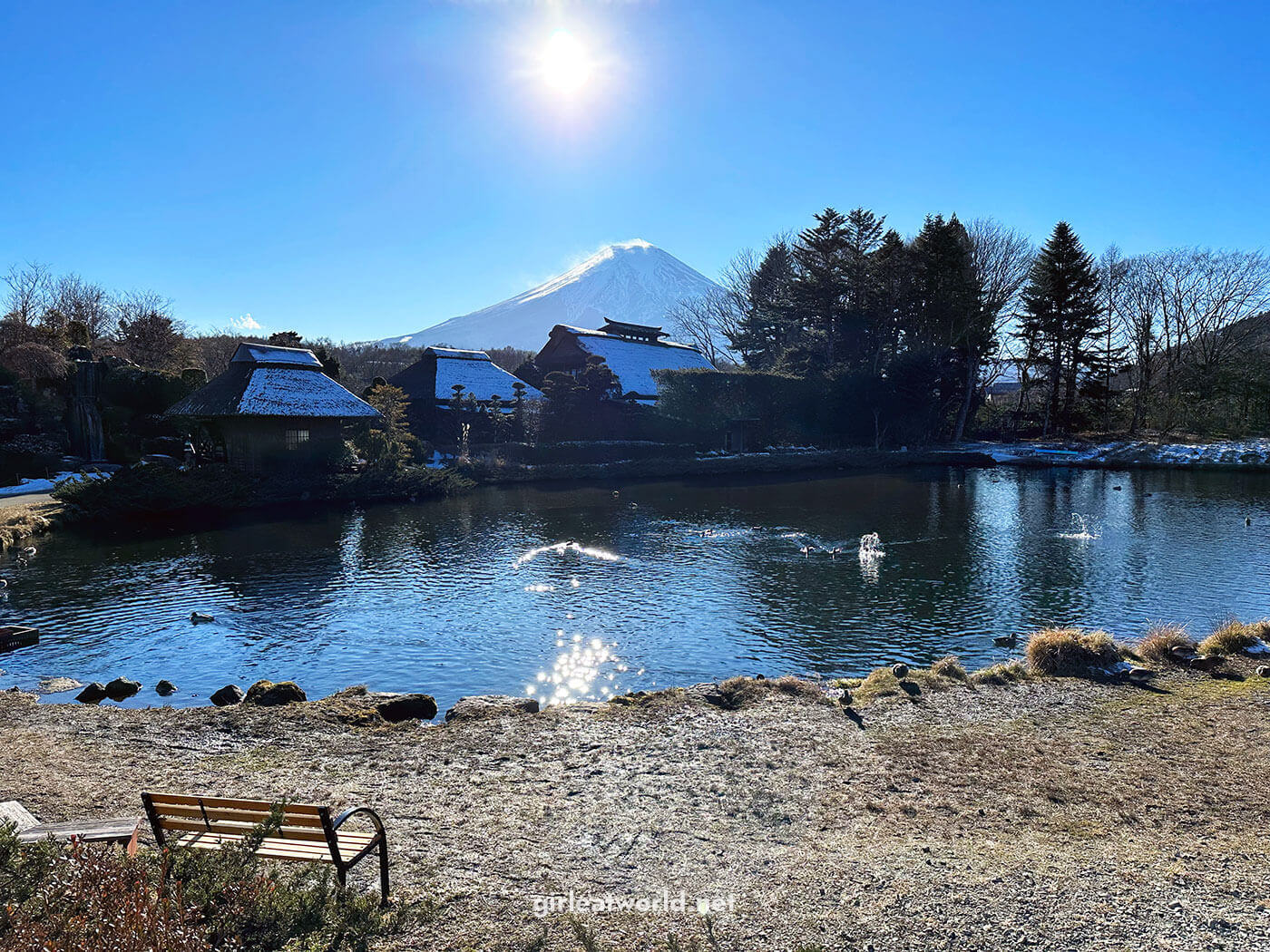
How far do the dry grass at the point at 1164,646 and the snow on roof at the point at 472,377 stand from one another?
1465 inches

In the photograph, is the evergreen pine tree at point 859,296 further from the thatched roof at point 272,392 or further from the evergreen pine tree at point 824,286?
the thatched roof at point 272,392

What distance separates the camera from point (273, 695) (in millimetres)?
A: 11031

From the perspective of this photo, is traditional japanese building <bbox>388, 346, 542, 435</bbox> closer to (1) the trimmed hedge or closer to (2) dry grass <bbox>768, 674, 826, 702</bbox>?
(1) the trimmed hedge

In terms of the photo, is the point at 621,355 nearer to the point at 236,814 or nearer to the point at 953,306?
the point at 953,306

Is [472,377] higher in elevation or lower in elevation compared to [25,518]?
higher

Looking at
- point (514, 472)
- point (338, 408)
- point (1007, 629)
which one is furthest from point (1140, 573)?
point (338, 408)

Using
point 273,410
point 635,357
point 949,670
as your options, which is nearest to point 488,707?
point 949,670

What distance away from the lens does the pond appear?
1315cm

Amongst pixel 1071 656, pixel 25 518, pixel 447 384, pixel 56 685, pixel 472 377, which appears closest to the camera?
pixel 1071 656

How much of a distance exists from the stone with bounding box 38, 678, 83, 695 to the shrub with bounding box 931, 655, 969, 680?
1362 centimetres

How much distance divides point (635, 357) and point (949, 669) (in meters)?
45.9

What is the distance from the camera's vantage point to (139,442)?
3534 centimetres

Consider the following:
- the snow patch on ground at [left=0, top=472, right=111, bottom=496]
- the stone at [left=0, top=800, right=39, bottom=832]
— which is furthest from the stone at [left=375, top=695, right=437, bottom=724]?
the snow patch on ground at [left=0, top=472, right=111, bottom=496]

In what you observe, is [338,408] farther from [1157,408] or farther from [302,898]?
[1157,408]
